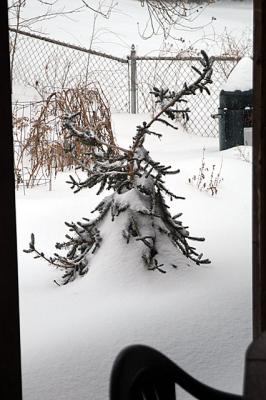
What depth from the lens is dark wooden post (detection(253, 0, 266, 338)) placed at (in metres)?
1.63

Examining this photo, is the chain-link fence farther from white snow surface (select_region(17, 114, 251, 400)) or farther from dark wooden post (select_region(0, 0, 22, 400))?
dark wooden post (select_region(0, 0, 22, 400))

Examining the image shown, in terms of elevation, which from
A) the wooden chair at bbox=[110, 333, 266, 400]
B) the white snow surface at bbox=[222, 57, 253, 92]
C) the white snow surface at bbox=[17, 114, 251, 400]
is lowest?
the white snow surface at bbox=[17, 114, 251, 400]

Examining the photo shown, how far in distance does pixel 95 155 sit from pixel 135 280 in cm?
60

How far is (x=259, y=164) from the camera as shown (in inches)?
65.7

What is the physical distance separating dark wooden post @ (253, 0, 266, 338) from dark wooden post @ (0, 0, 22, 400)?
0.63 metres

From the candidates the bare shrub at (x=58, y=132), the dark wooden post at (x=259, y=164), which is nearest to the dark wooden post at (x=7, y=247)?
the dark wooden post at (x=259, y=164)

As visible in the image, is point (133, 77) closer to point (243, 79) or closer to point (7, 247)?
point (243, 79)

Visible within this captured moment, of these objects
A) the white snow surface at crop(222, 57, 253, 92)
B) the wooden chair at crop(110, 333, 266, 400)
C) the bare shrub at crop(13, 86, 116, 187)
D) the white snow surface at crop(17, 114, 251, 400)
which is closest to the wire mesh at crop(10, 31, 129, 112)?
the white snow surface at crop(222, 57, 253, 92)

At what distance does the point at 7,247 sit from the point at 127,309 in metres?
1.22

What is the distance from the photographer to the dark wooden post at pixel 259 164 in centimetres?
163

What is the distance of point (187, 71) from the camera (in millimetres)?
9414

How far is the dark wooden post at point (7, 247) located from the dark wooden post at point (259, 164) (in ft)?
2.07

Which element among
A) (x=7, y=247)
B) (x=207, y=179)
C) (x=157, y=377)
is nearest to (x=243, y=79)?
(x=207, y=179)

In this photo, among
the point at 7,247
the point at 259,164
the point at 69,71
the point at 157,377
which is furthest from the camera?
the point at 69,71
